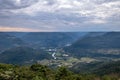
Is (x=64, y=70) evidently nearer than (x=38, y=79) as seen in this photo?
No

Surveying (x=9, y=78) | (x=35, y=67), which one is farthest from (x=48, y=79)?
(x=35, y=67)

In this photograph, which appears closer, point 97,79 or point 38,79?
point 38,79

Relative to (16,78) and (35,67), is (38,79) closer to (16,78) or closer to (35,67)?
(16,78)

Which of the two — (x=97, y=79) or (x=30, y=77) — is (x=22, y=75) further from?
(x=97, y=79)

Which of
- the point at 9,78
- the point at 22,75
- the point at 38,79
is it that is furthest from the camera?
the point at 22,75

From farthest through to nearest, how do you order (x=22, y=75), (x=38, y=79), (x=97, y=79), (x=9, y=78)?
(x=97, y=79) → (x=22, y=75) → (x=9, y=78) → (x=38, y=79)

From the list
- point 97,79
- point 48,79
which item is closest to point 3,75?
point 48,79

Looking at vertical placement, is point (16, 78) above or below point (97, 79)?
above

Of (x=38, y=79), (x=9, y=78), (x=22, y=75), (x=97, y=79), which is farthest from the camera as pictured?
(x=97, y=79)

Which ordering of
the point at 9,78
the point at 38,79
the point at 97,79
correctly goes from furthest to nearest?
1. the point at 97,79
2. the point at 9,78
3. the point at 38,79
